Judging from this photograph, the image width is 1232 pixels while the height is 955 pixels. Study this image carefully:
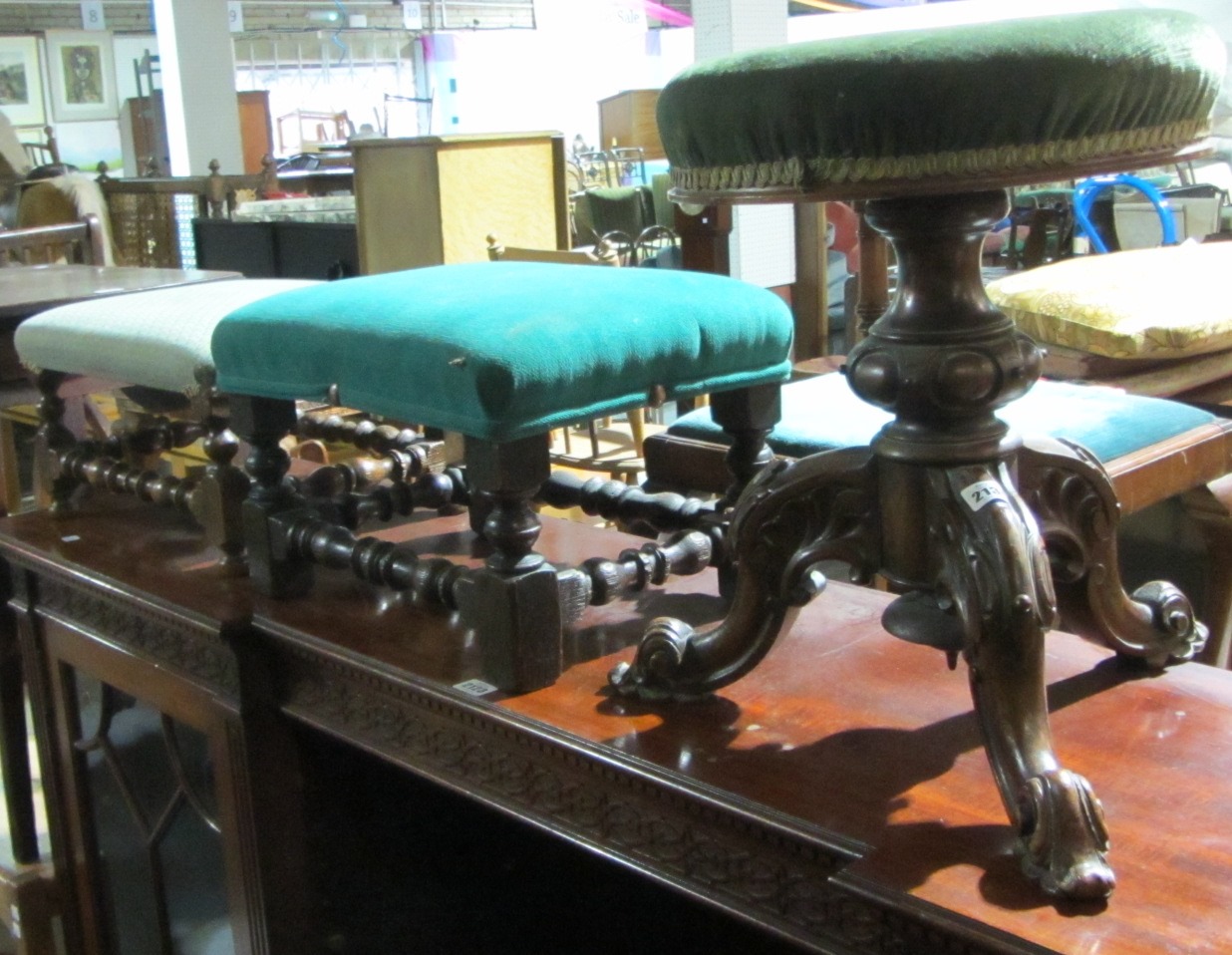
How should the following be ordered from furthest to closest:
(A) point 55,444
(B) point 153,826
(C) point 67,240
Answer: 1. (C) point 67,240
2. (A) point 55,444
3. (B) point 153,826

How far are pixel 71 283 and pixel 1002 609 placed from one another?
5.65 feet

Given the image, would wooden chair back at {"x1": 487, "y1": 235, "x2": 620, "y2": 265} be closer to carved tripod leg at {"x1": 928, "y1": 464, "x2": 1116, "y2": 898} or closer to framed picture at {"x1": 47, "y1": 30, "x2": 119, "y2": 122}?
carved tripod leg at {"x1": 928, "y1": 464, "x2": 1116, "y2": 898}

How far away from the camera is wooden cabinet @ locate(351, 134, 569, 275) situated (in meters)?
2.54

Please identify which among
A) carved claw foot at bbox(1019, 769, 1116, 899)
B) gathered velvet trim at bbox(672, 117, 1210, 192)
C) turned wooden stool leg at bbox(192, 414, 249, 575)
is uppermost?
gathered velvet trim at bbox(672, 117, 1210, 192)

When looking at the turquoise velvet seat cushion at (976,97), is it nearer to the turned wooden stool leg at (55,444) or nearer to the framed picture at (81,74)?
the turned wooden stool leg at (55,444)

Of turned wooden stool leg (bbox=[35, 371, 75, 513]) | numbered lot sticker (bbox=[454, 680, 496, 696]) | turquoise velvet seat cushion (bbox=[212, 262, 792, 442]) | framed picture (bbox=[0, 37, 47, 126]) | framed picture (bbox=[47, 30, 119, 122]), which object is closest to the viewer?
turquoise velvet seat cushion (bbox=[212, 262, 792, 442])

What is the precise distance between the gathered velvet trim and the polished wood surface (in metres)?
1.32

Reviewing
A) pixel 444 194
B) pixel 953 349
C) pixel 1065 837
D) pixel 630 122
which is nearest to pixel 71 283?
pixel 444 194

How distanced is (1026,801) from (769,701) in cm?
27

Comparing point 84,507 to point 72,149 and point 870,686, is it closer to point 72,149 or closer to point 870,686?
point 870,686

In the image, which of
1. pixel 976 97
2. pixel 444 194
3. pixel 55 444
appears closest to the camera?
pixel 976 97

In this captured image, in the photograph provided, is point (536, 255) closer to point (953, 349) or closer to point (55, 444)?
point (55, 444)

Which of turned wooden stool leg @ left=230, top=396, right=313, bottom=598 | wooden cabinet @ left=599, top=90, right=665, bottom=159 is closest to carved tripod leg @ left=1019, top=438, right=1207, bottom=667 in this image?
turned wooden stool leg @ left=230, top=396, right=313, bottom=598

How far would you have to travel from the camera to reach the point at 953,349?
0.79 metres
